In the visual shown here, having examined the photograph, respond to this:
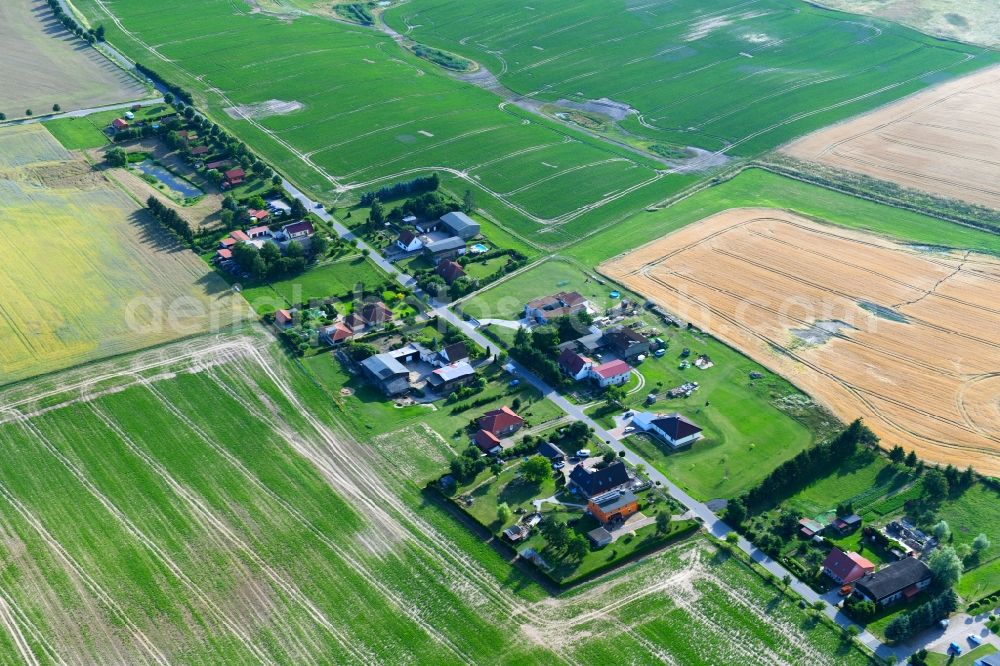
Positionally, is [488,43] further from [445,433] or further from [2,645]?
[2,645]

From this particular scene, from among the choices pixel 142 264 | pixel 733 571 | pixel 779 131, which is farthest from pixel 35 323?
pixel 779 131

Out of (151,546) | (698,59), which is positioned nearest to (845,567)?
(151,546)

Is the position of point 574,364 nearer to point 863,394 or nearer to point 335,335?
point 335,335

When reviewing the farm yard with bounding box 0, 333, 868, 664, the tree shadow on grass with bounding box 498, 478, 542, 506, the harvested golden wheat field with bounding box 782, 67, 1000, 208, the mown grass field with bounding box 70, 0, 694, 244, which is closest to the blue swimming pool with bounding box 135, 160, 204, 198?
the mown grass field with bounding box 70, 0, 694, 244

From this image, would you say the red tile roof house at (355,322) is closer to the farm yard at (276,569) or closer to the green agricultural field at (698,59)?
the farm yard at (276,569)

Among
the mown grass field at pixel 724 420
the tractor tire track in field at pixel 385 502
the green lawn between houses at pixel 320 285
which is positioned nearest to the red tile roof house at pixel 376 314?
the green lawn between houses at pixel 320 285

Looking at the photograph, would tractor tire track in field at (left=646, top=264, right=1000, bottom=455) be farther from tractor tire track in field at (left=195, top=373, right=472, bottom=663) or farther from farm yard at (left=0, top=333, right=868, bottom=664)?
tractor tire track in field at (left=195, top=373, right=472, bottom=663)
